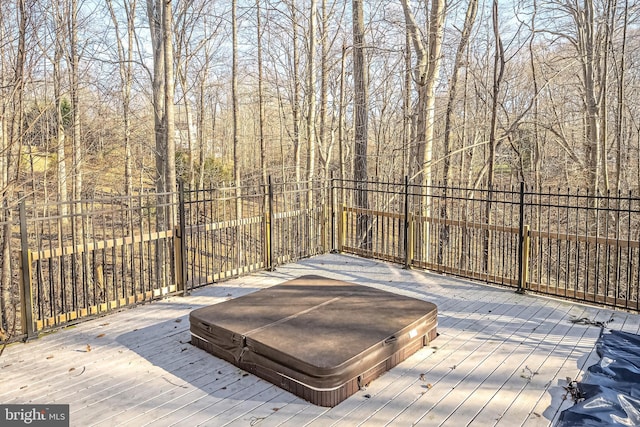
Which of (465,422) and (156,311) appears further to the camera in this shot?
(156,311)

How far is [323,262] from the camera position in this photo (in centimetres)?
778

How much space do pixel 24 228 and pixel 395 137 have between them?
1402 centimetres

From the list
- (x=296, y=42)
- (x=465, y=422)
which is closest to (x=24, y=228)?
(x=465, y=422)

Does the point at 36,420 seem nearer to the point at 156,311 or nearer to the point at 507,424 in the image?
the point at 156,311

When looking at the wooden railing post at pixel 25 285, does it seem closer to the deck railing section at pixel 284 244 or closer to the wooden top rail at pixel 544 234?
the deck railing section at pixel 284 244

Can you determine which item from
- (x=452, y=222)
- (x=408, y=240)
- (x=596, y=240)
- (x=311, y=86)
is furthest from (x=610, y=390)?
(x=311, y=86)

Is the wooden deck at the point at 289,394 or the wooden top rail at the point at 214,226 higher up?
the wooden top rail at the point at 214,226

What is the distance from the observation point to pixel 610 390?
11.0ft

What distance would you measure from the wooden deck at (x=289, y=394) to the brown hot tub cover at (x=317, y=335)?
115 millimetres

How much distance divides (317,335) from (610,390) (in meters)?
2.21

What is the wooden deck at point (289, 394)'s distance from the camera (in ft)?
10.5

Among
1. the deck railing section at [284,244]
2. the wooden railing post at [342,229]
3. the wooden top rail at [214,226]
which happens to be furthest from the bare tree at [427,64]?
the wooden top rail at [214,226]

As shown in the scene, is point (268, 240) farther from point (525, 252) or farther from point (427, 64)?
point (427, 64)

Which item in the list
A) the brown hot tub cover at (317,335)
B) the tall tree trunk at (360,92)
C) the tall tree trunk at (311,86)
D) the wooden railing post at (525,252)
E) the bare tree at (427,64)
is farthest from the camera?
the tall tree trunk at (360,92)
